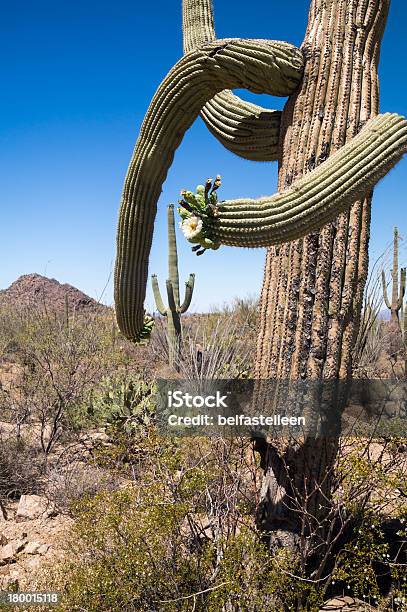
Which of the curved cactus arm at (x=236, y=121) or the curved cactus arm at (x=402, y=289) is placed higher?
the curved cactus arm at (x=402, y=289)

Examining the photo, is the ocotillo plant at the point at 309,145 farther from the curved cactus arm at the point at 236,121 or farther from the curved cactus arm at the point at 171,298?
the curved cactus arm at the point at 171,298

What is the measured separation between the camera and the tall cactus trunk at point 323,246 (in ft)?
10.2

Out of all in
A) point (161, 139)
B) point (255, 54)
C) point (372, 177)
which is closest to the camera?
point (372, 177)

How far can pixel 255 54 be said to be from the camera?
3.17 m

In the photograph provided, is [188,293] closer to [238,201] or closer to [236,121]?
[236,121]

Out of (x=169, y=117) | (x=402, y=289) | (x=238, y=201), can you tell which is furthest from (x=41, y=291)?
(x=238, y=201)

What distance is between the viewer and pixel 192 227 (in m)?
2.55

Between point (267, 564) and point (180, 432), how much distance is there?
10.2 feet

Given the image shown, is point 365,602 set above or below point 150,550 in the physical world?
below

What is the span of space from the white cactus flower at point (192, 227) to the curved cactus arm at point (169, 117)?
3.99ft

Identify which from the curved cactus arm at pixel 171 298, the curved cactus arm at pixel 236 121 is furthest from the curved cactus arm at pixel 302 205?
the curved cactus arm at pixel 171 298

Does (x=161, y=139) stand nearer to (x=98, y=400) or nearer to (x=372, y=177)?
(x=372, y=177)

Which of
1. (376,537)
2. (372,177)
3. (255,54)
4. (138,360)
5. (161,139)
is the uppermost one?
(255,54)

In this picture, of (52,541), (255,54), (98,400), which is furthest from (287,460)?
(98,400)
